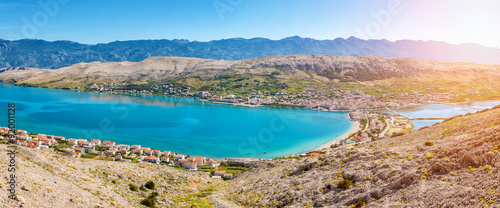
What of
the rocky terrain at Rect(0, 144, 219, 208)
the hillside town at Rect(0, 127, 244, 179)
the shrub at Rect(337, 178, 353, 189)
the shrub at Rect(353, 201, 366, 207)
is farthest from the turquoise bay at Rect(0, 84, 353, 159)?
the shrub at Rect(353, 201, 366, 207)

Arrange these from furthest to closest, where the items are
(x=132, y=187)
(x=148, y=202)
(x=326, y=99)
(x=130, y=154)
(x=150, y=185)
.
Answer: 1. (x=326, y=99)
2. (x=130, y=154)
3. (x=150, y=185)
4. (x=132, y=187)
5. (x=148, y=202)

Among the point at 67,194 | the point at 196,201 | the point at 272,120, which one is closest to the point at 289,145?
the point at 272,120

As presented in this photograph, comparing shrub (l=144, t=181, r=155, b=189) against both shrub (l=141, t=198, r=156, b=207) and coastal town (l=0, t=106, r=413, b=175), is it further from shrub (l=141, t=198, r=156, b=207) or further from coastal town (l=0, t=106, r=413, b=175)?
coastal town (l=0, t=106, r=413, b=175)

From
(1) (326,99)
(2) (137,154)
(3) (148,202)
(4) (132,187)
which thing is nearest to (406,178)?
(3) (148,202)

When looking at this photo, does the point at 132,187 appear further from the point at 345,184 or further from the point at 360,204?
the point at 360,204

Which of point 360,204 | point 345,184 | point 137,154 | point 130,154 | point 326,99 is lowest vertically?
point 137,154

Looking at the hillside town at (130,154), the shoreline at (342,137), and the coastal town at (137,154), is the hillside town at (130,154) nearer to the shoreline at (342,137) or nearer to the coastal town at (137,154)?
the coastal town at (137,154)

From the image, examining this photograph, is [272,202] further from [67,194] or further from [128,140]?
[128,140]
